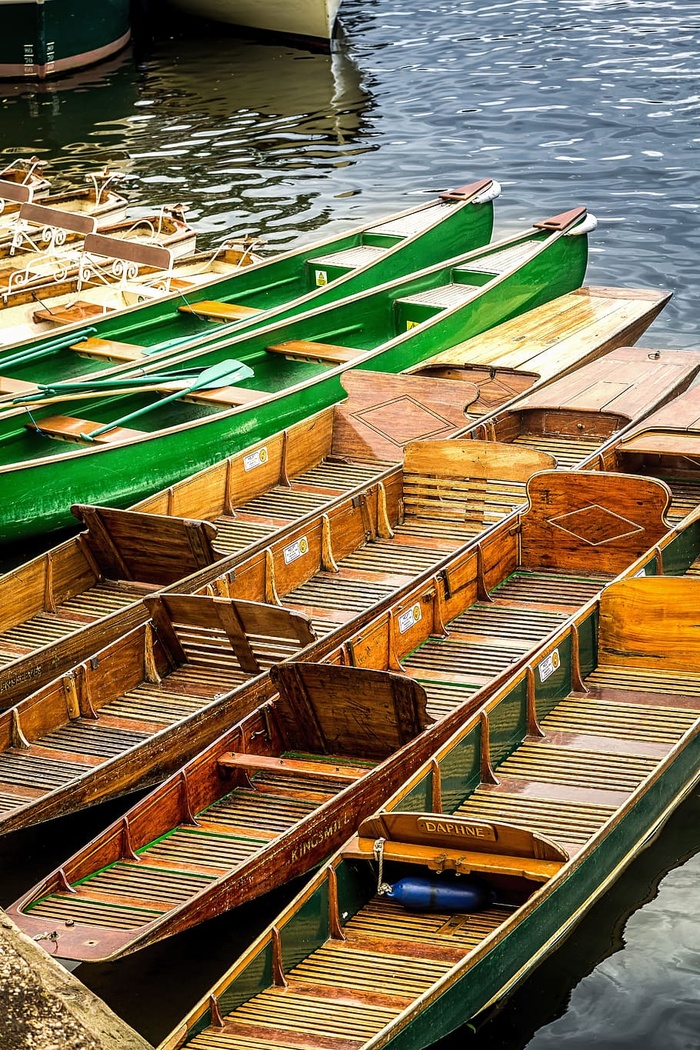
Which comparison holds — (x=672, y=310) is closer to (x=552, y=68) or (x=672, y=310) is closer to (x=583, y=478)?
(x=583, y=478)

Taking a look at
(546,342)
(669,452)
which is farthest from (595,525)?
(546,342)

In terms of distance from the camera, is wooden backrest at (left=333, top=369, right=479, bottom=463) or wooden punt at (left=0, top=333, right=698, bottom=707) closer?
wooden punt at (left=0, top=333, right=698, bottom=707)

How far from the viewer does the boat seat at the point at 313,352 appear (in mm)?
15625

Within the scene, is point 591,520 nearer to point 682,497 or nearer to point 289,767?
point 682,497

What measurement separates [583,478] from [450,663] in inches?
82.8

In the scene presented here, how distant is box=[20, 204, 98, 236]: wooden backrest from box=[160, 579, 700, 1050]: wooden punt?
399 inches

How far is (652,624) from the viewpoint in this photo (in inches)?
416

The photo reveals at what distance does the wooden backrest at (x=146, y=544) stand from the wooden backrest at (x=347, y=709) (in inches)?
88.4

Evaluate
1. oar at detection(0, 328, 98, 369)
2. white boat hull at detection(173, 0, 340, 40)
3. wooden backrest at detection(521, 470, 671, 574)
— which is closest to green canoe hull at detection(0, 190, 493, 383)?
oar at detection(0, 328, 98, 369)

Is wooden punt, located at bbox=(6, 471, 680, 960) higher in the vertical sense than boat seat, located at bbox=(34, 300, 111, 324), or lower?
lower

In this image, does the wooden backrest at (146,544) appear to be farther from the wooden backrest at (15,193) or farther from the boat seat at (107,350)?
the wooden backrest at (15,193)

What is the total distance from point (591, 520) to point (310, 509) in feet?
9.06

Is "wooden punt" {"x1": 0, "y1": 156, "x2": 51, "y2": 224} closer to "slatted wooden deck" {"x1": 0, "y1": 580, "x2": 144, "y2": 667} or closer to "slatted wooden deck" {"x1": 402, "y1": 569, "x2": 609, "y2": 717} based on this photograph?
"slatted wooden deck" {"x1": 0, "y1": 580, "x2": 144, "y2": 667}

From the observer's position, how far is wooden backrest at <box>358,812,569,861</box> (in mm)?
7957
